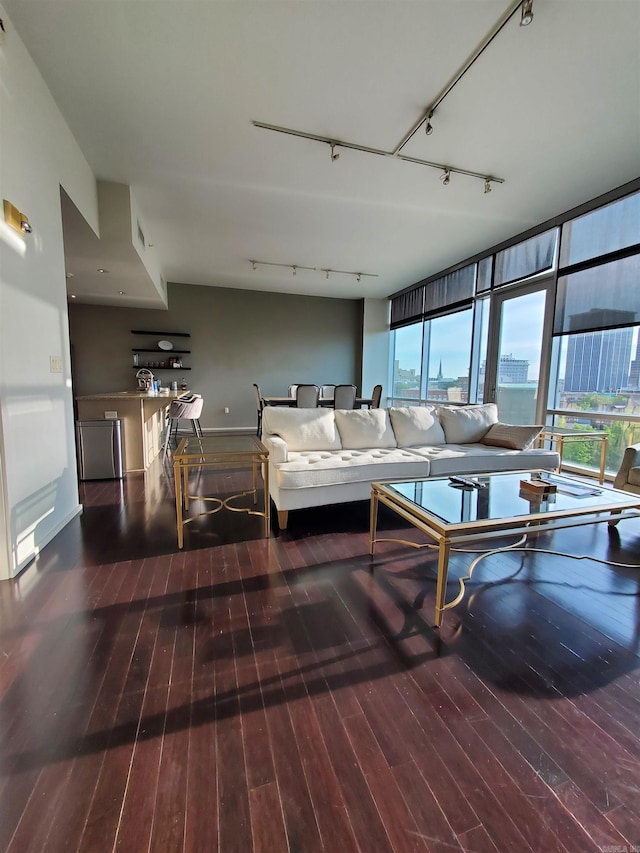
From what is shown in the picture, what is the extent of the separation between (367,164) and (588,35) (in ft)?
5.29

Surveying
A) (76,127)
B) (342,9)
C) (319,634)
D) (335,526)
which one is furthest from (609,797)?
(76,127)

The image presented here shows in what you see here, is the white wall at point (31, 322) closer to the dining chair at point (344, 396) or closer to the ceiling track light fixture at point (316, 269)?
the ceiling track light fixture at point (316, 269)

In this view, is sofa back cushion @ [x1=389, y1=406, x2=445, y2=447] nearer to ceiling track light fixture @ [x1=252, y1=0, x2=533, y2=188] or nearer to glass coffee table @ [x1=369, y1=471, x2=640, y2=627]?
glass coffee table @ [x1=369, y1=471, x2=640, y2=627]

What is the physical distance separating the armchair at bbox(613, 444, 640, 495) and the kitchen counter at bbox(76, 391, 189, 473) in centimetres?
460

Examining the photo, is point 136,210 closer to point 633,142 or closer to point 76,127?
point 76,127

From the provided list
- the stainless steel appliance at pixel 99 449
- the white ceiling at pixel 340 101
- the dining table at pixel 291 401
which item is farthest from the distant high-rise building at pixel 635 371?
the stainless steel appliance at pixel 99 449

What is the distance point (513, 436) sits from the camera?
3479 millimetres

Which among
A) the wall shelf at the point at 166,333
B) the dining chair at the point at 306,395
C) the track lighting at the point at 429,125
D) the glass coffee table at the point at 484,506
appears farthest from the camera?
the wall shelf at the point at 166,333

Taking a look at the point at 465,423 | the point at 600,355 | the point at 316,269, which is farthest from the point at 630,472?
the point at 316,269

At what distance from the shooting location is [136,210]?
13.0 feet

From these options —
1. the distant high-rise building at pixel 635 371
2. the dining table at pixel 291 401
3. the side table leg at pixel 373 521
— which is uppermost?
the distant high-rise building at pixel 635 371

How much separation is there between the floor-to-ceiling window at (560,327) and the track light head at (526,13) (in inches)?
102

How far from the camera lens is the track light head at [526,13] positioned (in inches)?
71.3

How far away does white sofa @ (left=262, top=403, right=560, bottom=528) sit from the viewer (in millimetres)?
2684
